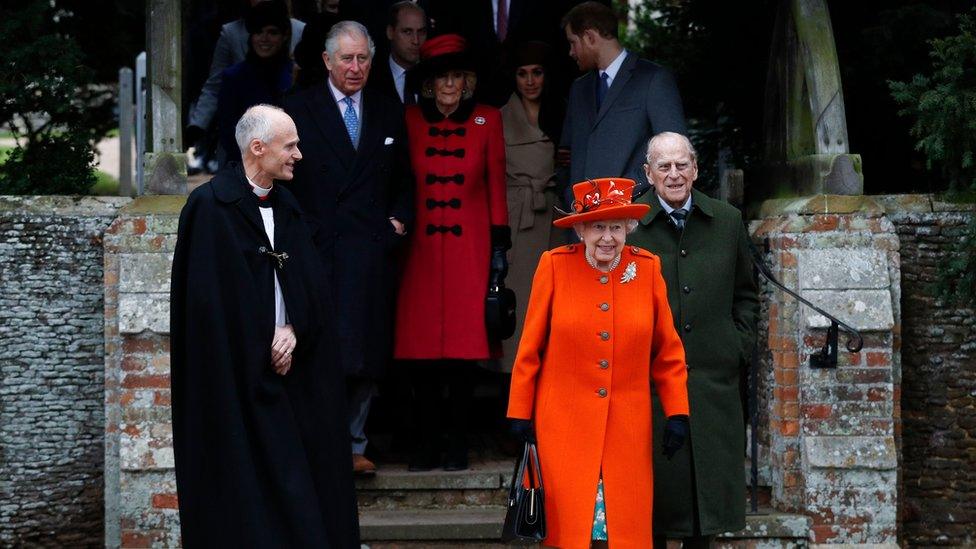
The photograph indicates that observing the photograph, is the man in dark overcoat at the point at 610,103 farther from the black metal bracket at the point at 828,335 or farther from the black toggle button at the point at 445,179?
the black metal bracket at the point at 828,335

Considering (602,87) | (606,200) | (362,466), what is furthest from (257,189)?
(602,87)

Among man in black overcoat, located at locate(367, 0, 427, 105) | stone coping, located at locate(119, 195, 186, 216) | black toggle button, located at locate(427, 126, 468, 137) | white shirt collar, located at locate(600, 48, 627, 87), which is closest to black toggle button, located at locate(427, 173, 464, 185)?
black toggle button, located at locate(427, 126, 468, 137)

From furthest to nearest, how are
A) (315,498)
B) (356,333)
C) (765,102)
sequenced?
(765,102)
(356,333)
(315,498)

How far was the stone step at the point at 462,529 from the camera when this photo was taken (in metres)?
7.11

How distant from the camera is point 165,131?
298 inches

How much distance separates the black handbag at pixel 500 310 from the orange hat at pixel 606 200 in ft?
6.39

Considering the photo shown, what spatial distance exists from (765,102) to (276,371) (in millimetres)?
4097

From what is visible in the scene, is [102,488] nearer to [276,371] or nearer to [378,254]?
[378,254]

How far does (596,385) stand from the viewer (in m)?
5.46

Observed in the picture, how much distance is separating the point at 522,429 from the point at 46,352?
3.22 metres

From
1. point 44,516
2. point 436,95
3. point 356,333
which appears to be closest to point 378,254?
point 356,333

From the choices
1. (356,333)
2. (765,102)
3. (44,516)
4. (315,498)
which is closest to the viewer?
(315,498)

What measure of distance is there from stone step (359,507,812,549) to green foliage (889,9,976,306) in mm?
1380

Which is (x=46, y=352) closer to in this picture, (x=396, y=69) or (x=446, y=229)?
(x=446, y=229)
